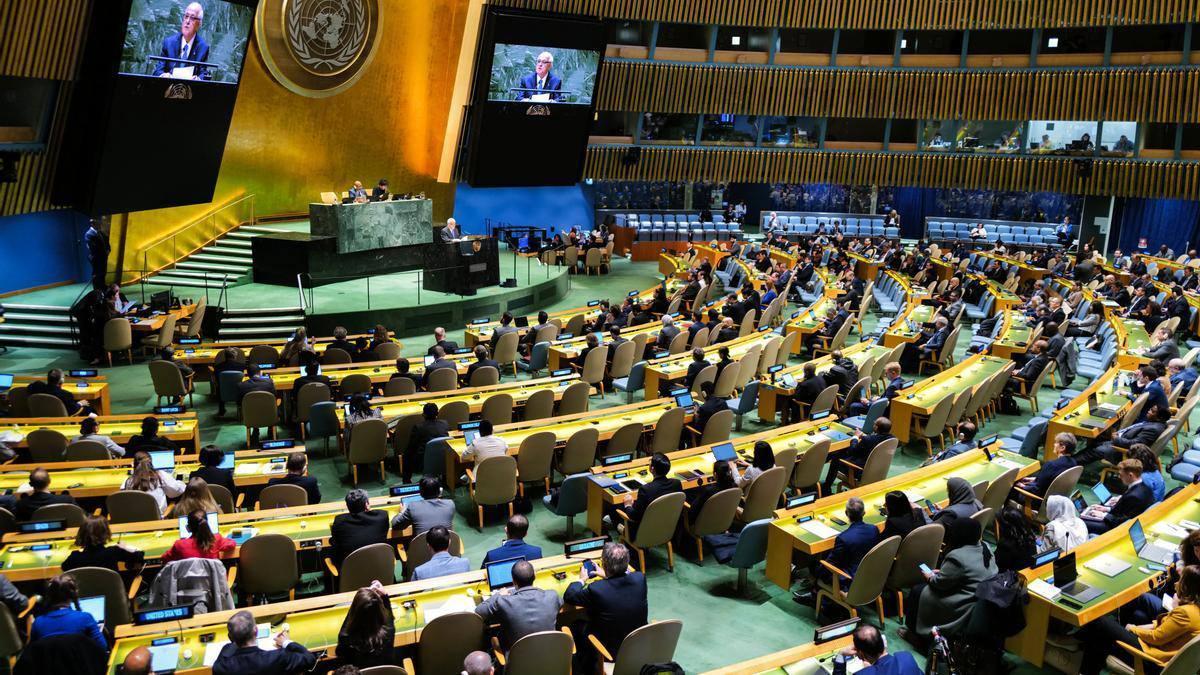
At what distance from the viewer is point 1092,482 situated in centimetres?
1072

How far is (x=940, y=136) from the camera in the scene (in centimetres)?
3069

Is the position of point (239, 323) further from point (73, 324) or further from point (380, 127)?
point (380, 127)

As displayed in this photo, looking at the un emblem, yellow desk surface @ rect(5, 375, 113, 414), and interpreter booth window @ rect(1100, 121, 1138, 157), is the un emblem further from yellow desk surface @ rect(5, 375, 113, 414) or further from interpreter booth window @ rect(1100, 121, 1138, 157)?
interpreter booth window @ rect(1100, 121, 1138, 157)

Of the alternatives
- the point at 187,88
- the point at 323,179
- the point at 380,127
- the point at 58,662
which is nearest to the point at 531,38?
the point at 380,127

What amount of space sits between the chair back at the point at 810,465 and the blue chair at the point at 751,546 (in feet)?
5.45

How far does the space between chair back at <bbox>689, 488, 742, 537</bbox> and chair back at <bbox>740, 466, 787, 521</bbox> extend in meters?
0.17

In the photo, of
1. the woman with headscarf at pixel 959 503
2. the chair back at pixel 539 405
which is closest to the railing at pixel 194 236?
the chair back at pixel 539 405

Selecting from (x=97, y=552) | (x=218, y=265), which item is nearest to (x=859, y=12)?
(x=218, y=265)

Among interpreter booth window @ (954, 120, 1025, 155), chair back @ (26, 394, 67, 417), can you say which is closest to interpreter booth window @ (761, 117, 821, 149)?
interpreter booth window @ (954, 120, 1025, 155)

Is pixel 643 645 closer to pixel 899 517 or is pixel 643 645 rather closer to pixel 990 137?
pixel 899 517

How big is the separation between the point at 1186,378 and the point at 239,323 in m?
15.0

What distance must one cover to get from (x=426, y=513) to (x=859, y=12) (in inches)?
1042

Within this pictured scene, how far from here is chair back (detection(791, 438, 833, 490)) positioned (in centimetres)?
926

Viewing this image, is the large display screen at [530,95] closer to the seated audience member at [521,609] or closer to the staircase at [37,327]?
the staircase at [37,327]
